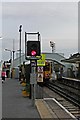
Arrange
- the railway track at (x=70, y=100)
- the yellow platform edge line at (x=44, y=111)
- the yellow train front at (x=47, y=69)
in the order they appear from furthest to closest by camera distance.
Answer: the yellow train front at (x=47, y=69) < the railway track at (x=70, y=100) < the yellow platform edge line at (x=44, y=111)

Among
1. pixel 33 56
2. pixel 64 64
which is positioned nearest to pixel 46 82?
pixel 64 64

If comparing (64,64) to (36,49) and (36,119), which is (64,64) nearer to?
(36,49)

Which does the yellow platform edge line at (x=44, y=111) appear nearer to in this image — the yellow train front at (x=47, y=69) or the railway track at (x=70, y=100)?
the railway track at (x=70, y=100)

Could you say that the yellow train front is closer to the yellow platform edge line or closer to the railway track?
the railway track

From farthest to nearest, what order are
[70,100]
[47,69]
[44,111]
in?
[47,69], [70,100], [44,111]

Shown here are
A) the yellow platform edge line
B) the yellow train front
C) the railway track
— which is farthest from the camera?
the yellow train front

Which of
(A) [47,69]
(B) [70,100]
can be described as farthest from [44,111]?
(A) [47,69]

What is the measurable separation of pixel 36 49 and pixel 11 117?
13.8 ft

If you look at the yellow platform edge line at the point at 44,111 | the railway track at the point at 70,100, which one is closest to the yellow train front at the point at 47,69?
the railway track at the point at 70,100

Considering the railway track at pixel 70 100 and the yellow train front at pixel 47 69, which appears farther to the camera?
the yellow train front at pixel 47 69

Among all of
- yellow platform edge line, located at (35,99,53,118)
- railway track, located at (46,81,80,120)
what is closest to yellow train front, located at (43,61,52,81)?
railway track, located at (46,81,80,120)

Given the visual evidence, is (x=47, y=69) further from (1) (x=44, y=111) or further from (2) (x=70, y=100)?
(1) (x=44, y=111)

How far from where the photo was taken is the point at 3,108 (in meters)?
13.4

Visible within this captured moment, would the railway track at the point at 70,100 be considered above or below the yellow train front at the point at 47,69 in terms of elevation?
below
